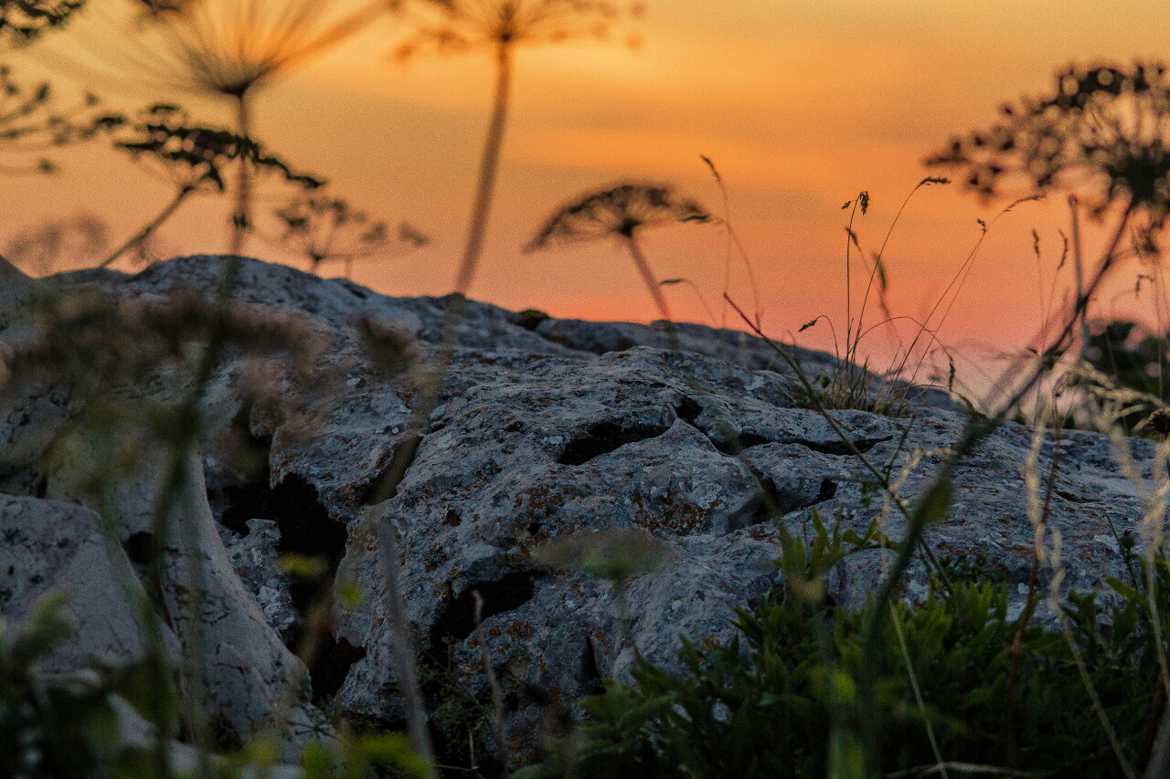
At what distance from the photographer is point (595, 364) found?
6.77 meters

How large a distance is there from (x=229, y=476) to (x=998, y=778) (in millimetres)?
4506

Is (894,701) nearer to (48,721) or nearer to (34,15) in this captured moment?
(48,721)

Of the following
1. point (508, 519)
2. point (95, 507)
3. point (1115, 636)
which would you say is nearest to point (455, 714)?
point (508, 519)

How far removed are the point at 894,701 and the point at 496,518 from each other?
2.36 m

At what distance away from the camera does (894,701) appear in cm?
309

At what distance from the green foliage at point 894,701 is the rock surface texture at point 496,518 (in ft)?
1.27

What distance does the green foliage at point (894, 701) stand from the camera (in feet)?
11.0

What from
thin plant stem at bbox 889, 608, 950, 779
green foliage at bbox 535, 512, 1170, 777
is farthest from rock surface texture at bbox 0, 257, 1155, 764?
thin plant stem at bbox 889, 608, 950, 779

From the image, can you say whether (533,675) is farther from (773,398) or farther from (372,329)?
(773,398)

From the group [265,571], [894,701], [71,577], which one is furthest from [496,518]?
[894,701]

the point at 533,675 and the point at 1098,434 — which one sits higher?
the point at 1098,434

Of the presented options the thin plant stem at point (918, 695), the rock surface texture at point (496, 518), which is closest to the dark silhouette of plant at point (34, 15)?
the rock surface texture at point (496, 518)

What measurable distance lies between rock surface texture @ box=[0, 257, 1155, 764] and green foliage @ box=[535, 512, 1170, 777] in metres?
0.39

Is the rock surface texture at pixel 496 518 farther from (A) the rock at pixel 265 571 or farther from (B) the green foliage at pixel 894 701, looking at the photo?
(B) the green foliage at pixel 894 701
